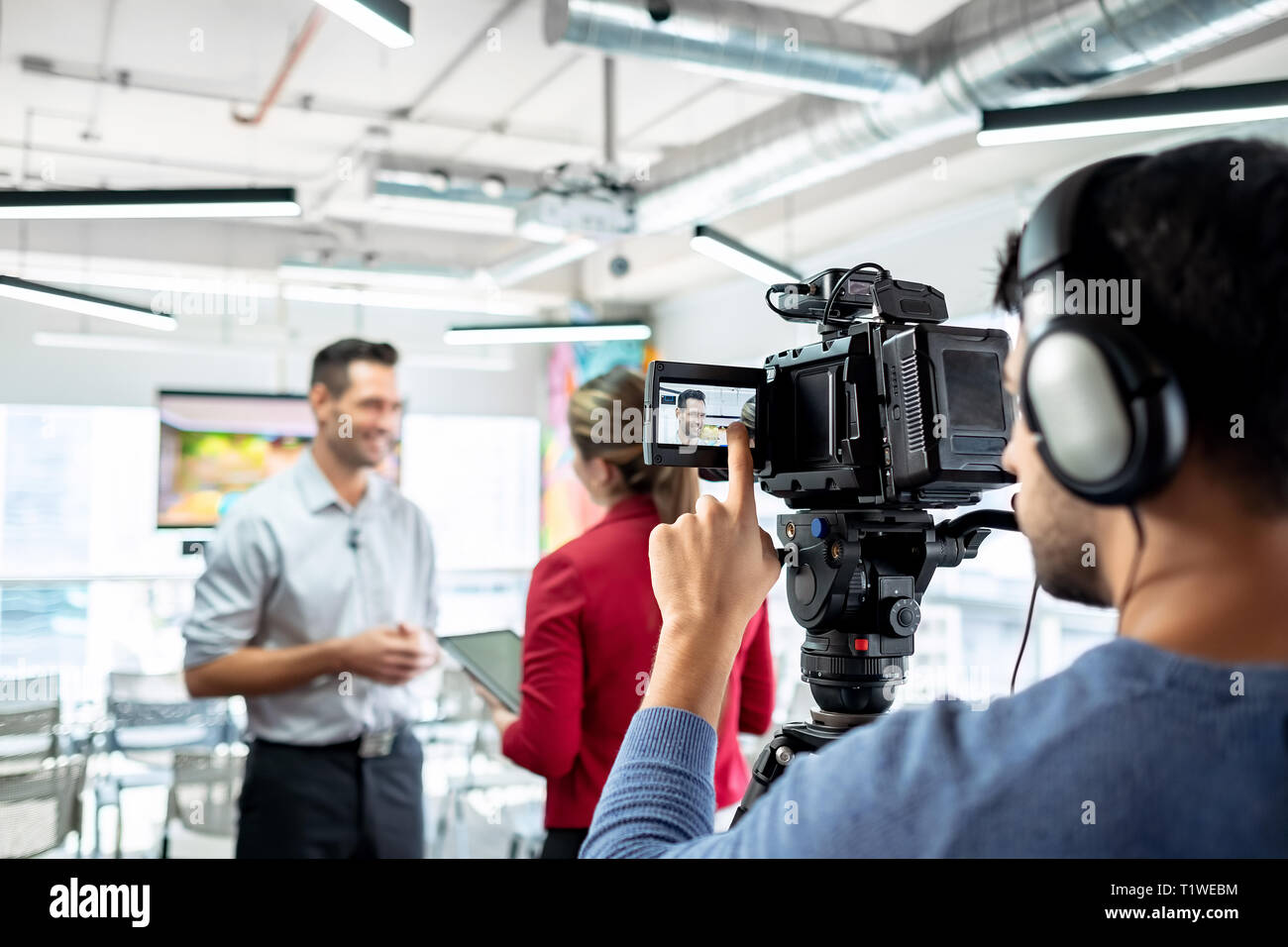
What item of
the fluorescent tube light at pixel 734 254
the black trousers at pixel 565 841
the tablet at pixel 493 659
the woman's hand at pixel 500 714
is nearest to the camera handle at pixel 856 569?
the black trousers at pixel 565 841

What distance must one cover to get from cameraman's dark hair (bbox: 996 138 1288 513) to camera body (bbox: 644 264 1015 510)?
45 cm

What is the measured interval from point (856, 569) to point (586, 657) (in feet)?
2.29

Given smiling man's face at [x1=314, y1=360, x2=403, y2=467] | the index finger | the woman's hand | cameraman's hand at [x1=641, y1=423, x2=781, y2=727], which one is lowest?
the woman's hand

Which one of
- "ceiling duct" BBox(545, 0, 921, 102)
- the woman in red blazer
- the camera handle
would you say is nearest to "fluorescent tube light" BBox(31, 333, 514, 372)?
"ceiling duct" BBox(545, 0, 921, 102)

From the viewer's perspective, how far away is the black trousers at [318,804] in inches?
81.8

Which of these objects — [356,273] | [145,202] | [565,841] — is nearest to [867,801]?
[565,841]

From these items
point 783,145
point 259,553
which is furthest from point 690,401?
point 783,145

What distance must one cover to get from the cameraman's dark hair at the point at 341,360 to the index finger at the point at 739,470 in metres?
1.47

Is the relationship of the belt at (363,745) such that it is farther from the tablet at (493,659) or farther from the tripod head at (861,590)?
the tripod head at (861,590)

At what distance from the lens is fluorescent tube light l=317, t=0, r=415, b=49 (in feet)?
6.93

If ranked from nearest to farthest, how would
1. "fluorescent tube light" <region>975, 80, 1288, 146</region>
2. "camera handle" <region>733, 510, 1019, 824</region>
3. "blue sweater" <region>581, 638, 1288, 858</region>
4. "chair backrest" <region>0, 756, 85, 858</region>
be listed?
"blue sweater" <region>581, 638, 1288, 858</region> < "camera handle" <region>733, 510, 1019, 824</region> < "fluorescent tube light" <region>975, 80, 1288, 146</region> < "chair backrest" <region>0, 756, 85, 858</region>

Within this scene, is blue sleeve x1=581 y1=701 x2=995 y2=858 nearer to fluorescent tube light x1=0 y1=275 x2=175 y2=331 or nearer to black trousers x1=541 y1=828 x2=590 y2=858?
black trousers x1=541 y1=828 x2=590 y2=858

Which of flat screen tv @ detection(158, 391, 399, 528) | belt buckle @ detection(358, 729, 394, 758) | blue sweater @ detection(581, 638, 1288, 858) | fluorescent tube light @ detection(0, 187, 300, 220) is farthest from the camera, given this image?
flat screen tv @ detection(158, 391, 399, 528)
